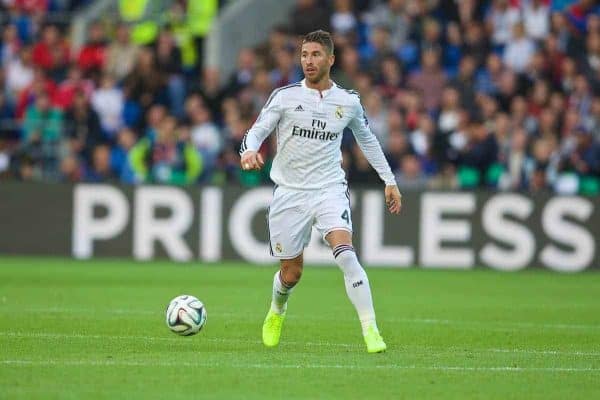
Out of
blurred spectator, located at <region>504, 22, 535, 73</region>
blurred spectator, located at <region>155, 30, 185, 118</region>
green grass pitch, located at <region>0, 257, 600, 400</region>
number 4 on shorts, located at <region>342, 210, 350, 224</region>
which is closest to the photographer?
green grass pitch, located at <region>0, 257, 600, 400</region>

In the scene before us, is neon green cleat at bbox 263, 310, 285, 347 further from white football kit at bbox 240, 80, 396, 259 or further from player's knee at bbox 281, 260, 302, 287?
white football kit at bbox 240, 80, 396, 259

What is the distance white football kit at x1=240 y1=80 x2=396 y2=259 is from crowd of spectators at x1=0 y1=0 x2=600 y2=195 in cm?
1106

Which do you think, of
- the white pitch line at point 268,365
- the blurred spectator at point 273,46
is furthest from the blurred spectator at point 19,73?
the white pitch line at point 268,365

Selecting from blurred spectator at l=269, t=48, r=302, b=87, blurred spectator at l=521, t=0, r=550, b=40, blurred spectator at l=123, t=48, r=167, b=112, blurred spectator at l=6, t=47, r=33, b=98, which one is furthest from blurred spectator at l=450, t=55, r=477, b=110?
blurred spectator at l=6, t=47, r=33, b=98

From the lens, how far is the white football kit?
418 inches

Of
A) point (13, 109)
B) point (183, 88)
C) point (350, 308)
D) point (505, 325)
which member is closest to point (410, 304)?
point (350, 308)

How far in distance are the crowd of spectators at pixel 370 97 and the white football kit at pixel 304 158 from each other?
→ 11.1m

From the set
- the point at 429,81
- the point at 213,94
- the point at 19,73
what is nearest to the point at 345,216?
the point at 429,81

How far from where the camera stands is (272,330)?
35.6 feet

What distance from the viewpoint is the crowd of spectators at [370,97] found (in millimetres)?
21750

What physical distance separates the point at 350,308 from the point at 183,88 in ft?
33.8

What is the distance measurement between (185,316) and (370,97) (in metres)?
12.1

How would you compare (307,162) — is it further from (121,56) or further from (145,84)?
(121,56)

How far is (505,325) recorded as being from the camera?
13109 mm
